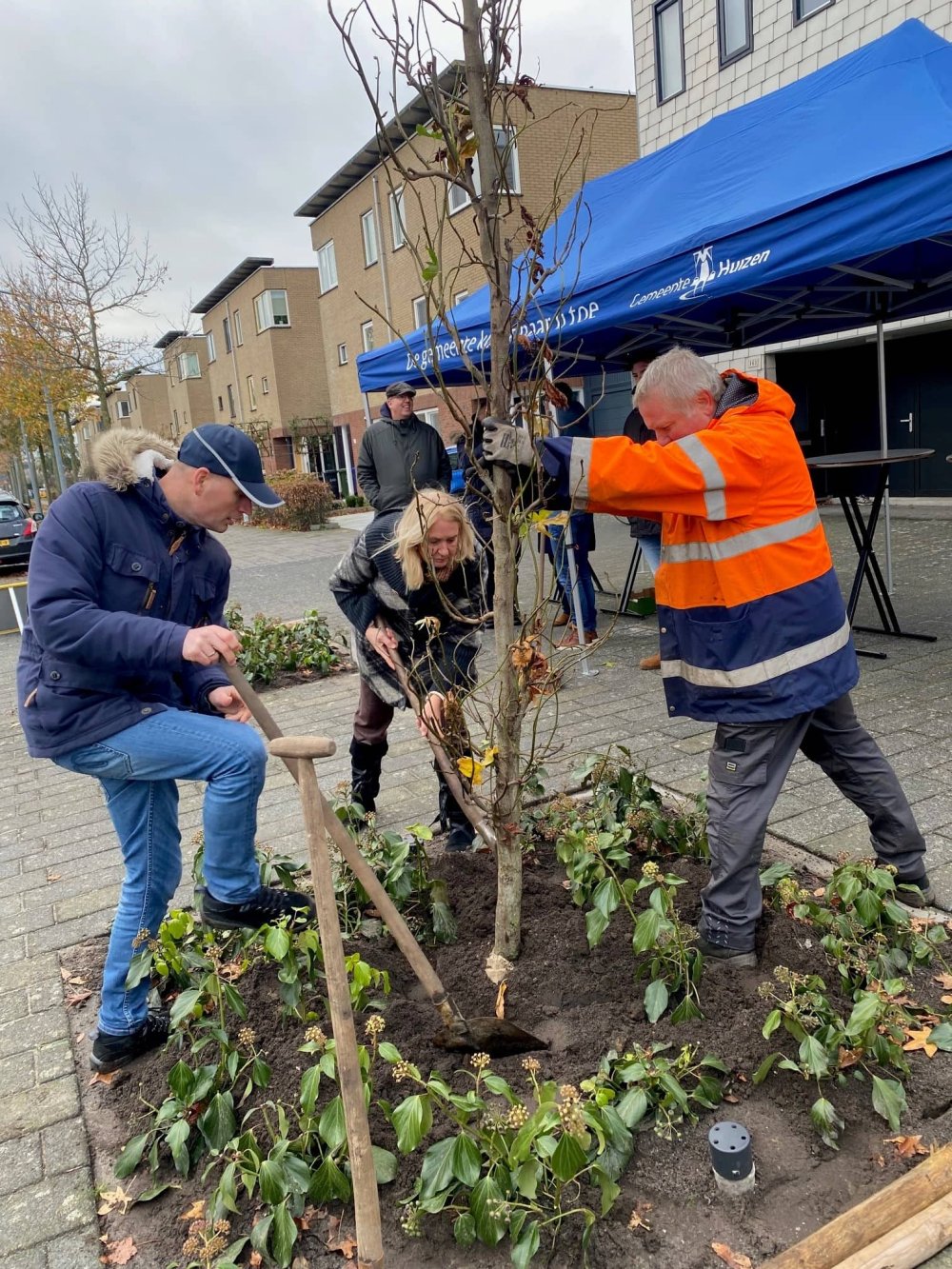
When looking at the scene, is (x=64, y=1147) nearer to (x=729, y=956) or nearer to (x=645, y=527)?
(x=729, y=956)

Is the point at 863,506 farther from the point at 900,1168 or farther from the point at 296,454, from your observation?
the point at 296,454

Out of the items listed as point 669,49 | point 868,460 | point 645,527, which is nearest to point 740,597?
point 868,460

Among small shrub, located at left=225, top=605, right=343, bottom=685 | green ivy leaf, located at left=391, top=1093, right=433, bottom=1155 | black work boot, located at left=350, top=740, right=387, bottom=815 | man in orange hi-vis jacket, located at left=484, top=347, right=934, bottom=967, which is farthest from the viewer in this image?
small shrub, located at left=225, top=605, right=343, bottom=685

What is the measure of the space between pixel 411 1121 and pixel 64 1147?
1.00 m

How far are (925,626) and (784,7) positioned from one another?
955 cm

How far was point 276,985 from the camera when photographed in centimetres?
265

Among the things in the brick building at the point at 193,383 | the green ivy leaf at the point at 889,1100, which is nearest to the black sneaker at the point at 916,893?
the green ivy leaf at the point at 889,1100

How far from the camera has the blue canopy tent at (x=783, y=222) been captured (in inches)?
157

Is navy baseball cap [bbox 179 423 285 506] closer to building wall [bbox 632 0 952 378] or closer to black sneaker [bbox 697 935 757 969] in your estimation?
black sneaker [bbox 697 935 757 969]

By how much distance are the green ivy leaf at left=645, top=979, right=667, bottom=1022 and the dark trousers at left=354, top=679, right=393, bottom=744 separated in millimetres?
1701

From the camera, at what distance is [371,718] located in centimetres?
383

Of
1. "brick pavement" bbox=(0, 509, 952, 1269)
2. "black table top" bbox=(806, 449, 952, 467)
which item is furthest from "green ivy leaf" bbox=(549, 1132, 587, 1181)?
"black table top" bbox=(806, 449, 952, 467)

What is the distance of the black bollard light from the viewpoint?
1899 mm

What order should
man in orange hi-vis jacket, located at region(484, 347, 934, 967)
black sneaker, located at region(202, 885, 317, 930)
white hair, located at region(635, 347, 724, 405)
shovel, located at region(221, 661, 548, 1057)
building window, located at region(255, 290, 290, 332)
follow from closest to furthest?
shovel, located at region(221, 661, 548, 1057) < man in orange hi-vis jacket, located at region(484, 347, 934, 967) < white hair, located at region(635, 347, 724, 405) < black sneaker, located at region(202, 885, 317, 930) < building window, located at region(255, 290, 290, 332)
